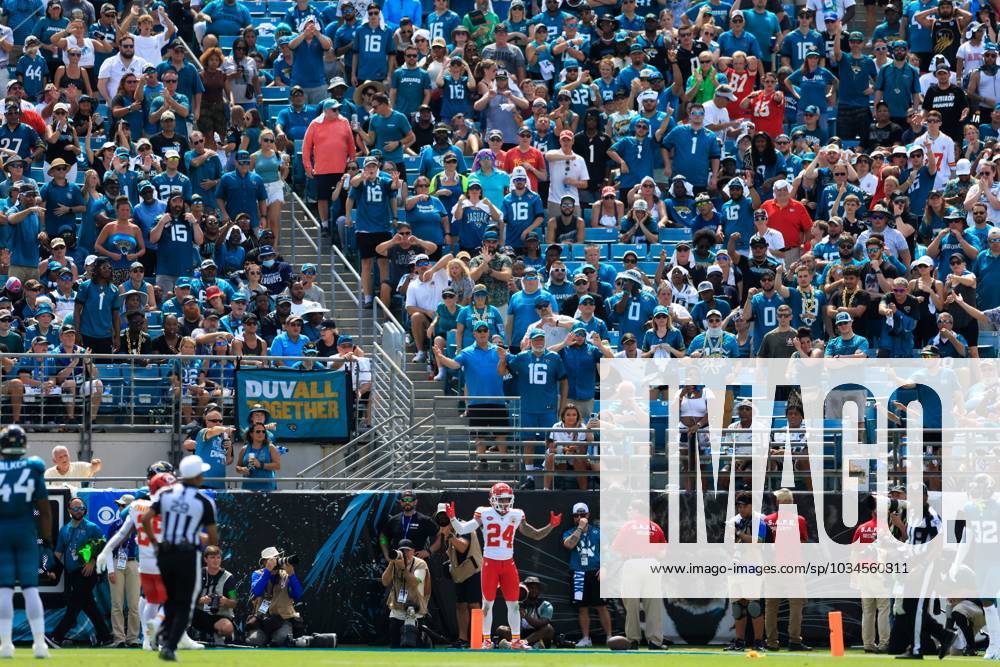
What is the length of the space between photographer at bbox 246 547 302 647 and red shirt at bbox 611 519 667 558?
3960mm

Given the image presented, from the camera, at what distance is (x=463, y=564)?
23.5 m

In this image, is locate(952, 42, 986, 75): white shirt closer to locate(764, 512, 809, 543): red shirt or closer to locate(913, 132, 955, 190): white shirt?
locate(913, 132, 955, 190): white shirt

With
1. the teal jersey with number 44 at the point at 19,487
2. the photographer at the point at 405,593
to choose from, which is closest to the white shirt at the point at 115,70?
the photographer at the point at 405,593

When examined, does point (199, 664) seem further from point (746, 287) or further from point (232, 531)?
point (746, 287)

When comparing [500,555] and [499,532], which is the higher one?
[499,532]

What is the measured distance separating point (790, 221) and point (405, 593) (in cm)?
848

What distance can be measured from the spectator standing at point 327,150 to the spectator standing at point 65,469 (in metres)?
5.99

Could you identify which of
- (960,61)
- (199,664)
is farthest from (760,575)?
(960,61)

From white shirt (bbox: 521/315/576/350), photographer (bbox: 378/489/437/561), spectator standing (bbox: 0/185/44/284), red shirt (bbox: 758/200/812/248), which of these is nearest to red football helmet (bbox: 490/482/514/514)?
photographer (bbox: 378/489/437/561)

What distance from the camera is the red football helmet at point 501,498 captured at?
2270 centimetres

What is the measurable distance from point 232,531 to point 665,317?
6067 mm

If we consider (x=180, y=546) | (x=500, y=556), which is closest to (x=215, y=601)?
(x=500, y=556)

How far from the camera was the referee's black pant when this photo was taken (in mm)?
16750

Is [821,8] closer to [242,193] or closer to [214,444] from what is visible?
[242,193]
